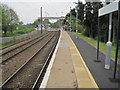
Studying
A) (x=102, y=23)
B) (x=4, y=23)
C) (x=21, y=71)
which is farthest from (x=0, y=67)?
(x=4, y=23)

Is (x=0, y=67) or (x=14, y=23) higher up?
(x=14, y=23)

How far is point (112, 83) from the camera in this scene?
5500 millimetres

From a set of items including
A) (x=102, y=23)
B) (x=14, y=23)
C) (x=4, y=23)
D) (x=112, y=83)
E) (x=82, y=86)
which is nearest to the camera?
(x=82, y=86)

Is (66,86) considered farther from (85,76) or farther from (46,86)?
(85,76)

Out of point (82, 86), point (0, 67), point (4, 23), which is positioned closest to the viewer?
point (82, 86)

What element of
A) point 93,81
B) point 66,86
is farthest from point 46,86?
point 93,81

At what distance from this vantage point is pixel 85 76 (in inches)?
245

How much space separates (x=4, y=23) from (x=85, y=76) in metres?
34.7

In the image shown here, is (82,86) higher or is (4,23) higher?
(4,23)

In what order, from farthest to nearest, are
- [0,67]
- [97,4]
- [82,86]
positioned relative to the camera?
[97,4] < [0,67] < [82,86]

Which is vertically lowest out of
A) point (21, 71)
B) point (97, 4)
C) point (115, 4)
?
point (21, 71)

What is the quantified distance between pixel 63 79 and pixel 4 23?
113 feet

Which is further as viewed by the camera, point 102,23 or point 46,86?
point 102,23

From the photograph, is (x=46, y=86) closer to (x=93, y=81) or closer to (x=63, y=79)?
(x=63, y=79)
